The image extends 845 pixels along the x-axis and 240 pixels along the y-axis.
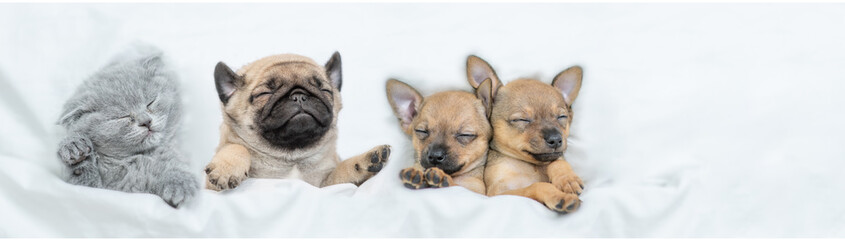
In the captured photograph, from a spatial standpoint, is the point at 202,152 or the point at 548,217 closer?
the point at 548,217

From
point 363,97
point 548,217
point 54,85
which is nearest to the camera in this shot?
point 548,217

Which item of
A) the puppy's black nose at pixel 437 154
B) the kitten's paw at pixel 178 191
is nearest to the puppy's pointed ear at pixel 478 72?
the puppy's black nose at pixel 437 154

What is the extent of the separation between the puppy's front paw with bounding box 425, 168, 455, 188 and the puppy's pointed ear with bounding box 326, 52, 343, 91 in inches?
14.6

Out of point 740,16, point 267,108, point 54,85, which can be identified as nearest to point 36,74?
point 54,85

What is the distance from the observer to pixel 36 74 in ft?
6.73

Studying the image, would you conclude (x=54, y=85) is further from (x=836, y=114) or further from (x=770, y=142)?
(x=836, y=114)

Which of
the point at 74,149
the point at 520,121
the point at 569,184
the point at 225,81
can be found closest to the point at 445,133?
the point at 520,121

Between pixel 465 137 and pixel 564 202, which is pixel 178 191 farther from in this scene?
pixel 564 202

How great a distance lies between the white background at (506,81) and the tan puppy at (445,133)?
0.13 feet

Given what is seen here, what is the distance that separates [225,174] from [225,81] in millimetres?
239

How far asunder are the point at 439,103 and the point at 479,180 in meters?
0.22

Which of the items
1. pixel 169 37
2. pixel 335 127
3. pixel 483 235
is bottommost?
pixel 483 235

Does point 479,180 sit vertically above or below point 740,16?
below

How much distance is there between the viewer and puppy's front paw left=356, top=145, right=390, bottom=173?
6.84 feet
